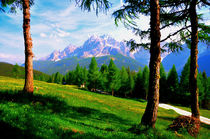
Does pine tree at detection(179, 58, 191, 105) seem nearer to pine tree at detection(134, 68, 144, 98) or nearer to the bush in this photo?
pine tree at detection(134, 68, 144, 98)

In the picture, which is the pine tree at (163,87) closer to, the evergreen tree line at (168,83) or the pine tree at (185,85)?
the evergreen tree line at (168,83)

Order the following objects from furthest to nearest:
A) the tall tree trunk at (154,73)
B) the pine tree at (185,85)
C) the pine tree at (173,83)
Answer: the pine tree at (173,83), the pine tree at (185,85), the tall tree trunk at (154,73)

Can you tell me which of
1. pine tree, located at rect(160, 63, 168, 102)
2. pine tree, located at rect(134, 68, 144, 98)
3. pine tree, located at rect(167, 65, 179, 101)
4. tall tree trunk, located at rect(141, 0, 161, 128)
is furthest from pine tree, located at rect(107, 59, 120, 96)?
tall tree trunk, located at rect(141, 0, 161, 128)

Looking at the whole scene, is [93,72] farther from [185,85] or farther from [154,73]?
[154,73]

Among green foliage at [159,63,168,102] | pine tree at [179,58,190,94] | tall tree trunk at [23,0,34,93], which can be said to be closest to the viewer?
tall tree trunk at [23,0,34,93]

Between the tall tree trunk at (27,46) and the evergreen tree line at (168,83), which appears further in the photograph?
the evergreen tree line at (168,83)

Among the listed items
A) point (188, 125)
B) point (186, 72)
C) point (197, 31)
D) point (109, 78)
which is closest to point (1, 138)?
point (188, 125)

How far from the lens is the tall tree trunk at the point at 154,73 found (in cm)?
578

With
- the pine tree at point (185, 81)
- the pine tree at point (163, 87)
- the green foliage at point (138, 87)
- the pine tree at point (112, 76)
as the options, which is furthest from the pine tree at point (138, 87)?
the pine tree at point (112, 76)

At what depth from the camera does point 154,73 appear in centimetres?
584

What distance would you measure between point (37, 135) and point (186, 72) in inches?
2112

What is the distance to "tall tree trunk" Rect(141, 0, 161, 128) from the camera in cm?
578

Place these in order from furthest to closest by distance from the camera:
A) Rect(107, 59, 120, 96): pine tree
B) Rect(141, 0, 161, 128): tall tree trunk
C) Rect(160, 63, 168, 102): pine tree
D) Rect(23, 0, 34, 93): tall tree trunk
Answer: Rect(160, 63, 168, 102): pine tree, Rect(107, 59, 120, 96): pine tree, Rect(23, 0, 34, 93): tall tree trunk, Rect(141, 0, 161, 128): tall tree trunk

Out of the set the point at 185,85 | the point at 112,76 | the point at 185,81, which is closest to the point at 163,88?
the point at 185,85
